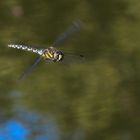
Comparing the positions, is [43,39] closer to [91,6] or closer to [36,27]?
[36,27]

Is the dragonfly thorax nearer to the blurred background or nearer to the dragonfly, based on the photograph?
the dragonfly

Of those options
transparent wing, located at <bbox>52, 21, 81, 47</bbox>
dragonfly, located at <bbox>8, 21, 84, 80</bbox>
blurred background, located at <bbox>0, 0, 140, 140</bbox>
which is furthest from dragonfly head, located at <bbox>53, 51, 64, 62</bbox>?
blurred background, located at <bbox>0, 0, 140, 140</bbox>

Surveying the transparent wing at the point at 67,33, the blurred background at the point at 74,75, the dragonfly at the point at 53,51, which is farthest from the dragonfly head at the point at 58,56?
the blurred background at the point at 74,75

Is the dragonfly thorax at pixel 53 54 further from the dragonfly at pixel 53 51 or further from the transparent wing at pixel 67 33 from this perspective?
the transparent wing at pixel 67 33

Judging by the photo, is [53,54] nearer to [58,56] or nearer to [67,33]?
[58,56]

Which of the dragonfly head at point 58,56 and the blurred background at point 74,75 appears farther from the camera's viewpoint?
the blurred background at point 74,75

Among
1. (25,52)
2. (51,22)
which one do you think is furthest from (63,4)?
(25,52)

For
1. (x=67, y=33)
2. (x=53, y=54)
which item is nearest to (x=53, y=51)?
(x=53, y=54)

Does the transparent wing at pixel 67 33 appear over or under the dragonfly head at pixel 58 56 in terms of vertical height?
over
